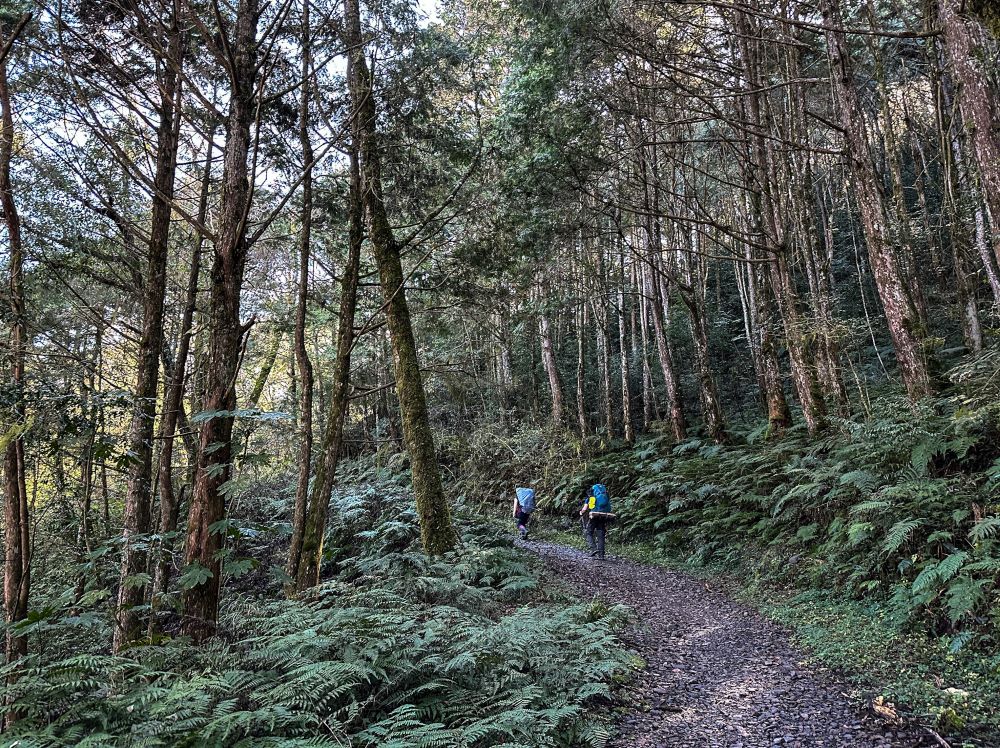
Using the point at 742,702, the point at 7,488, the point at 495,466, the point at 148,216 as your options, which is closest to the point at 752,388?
the point at 495,466

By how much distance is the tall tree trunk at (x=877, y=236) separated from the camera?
7918 millimetres

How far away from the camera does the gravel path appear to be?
412 centimetres

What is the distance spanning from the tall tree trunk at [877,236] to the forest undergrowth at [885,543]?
20.8 inches

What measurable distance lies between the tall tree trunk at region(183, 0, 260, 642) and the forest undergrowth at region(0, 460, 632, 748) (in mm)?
232

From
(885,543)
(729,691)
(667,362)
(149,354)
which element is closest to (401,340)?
(149,354)

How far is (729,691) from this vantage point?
5000 mm

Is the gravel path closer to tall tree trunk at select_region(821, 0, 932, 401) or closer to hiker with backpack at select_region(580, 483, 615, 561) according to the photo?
hiker with backpack at select_region(580, 483, 615, 561)

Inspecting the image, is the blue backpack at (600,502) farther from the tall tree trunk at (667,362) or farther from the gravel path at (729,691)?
the tall tree trunk at (667,362)

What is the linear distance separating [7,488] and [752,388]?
73.4 ft

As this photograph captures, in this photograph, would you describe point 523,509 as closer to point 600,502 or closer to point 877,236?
point 600,502

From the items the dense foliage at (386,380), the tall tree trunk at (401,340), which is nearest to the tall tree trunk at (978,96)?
the dense foliage at (386,380)

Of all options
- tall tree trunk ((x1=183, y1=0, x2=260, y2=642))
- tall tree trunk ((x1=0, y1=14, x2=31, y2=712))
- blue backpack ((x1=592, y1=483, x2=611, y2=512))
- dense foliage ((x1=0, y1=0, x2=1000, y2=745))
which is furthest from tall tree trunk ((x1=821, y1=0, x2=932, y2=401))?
tall tree trunk ((x1=0, y1=14, x2=31, y2=712))

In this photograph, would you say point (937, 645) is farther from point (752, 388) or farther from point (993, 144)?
point (752, 388)

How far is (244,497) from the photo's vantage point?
13797 mm
